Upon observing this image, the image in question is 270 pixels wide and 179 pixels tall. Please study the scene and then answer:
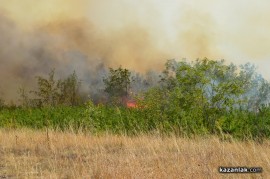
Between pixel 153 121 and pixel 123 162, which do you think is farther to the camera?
pixel 153 121

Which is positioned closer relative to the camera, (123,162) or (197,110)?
(123,162)

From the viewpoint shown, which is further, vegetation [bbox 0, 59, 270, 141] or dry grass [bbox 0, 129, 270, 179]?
vegetation [bbox 0, 59, 270, 141]

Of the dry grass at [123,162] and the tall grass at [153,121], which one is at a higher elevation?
the tall grass at [153,121]

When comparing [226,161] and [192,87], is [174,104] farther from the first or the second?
[226,161]

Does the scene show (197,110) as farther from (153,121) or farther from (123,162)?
(123,162)

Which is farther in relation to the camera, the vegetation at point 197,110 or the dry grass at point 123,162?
the vegetation at point 197,110

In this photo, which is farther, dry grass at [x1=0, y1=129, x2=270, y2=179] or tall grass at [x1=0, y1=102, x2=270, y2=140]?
tall grass at [x1=0, y1=102, x2=270, y2=140]

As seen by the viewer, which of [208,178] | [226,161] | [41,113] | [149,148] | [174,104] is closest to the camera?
[208,178]

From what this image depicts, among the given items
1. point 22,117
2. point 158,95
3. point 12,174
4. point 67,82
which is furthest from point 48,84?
point 12,174

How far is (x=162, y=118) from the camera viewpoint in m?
20.6

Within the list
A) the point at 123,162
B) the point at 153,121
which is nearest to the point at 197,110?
the point at 153,121

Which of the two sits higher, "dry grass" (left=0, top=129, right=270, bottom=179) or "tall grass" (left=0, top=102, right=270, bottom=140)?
"tall grass" (left=0, top=102, right=270, bottom=140)

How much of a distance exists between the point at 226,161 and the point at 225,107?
950 centimetres

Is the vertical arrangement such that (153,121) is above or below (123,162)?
above
